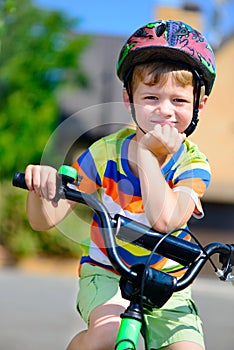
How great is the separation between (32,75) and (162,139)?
1817 cm

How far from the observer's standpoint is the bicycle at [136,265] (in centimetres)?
253

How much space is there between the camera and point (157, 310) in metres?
2.93

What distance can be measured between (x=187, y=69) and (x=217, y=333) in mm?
6063

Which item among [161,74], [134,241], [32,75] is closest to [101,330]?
[134,241]

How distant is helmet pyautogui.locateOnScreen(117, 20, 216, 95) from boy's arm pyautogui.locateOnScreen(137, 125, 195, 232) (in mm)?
332

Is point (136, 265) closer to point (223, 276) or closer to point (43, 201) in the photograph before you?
point (223, 276)

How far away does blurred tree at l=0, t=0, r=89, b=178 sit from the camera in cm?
1908

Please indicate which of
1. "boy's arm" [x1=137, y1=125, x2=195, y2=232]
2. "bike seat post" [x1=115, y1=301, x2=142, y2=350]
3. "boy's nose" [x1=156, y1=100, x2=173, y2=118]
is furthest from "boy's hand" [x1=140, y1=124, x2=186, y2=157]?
"bike seat post" [x1=115, y1=301, x2=142, y2=350]

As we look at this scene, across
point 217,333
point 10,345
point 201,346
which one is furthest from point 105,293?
point 217,333

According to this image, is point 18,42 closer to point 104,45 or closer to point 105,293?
point 104,45

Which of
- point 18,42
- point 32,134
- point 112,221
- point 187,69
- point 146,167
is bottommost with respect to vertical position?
point 112,221

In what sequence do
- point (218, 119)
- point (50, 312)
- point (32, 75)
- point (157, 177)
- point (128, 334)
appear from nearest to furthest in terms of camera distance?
point (128, 334) < point (157, 177) < point (50, 312) < point (218, 119) < point (32, 75)

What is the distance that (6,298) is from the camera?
1087cm

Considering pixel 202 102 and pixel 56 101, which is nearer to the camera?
pixel 202 102
